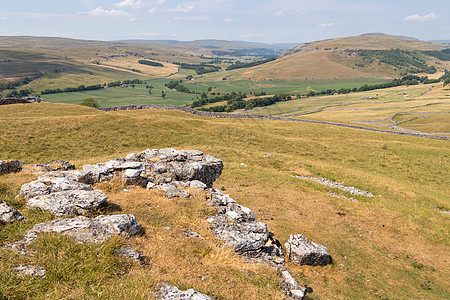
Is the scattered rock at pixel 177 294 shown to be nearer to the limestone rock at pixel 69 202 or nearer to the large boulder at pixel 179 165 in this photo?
the limestone rock at pixel 69 202

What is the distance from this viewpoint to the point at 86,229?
9250 mm

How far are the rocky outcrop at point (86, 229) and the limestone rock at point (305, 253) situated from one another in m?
9.18

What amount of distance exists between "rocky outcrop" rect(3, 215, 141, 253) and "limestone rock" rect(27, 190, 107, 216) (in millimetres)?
1296

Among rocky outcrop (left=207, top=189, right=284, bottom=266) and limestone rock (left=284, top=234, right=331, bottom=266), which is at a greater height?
rocky outcrop (left=207, top=189, right=284, bottom=266)

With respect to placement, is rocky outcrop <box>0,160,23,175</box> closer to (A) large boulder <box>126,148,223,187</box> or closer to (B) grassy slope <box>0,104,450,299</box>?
(B) grassy slope <box>0,104,450,299</box>

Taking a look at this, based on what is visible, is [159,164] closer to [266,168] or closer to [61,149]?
[266,168]

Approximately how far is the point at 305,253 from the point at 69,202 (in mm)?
12809

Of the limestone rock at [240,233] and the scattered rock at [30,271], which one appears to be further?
the limestone rock at [240,233]

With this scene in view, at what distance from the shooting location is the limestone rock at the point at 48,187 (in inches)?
487

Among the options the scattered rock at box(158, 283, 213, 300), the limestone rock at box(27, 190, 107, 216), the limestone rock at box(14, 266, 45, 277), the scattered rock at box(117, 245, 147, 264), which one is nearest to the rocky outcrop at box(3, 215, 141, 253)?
the scattered rock at box(117, 245, 147, 264)

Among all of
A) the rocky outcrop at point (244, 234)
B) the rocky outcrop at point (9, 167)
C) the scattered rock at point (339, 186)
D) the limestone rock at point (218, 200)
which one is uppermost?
the rocky outcrop at point (9, 167)

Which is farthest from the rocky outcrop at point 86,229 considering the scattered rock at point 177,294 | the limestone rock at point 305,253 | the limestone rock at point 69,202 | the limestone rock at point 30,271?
the limestone rock at point 305,253

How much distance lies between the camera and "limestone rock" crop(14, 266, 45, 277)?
7.10 meters

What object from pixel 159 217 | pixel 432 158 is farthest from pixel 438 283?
pixel 432 158
